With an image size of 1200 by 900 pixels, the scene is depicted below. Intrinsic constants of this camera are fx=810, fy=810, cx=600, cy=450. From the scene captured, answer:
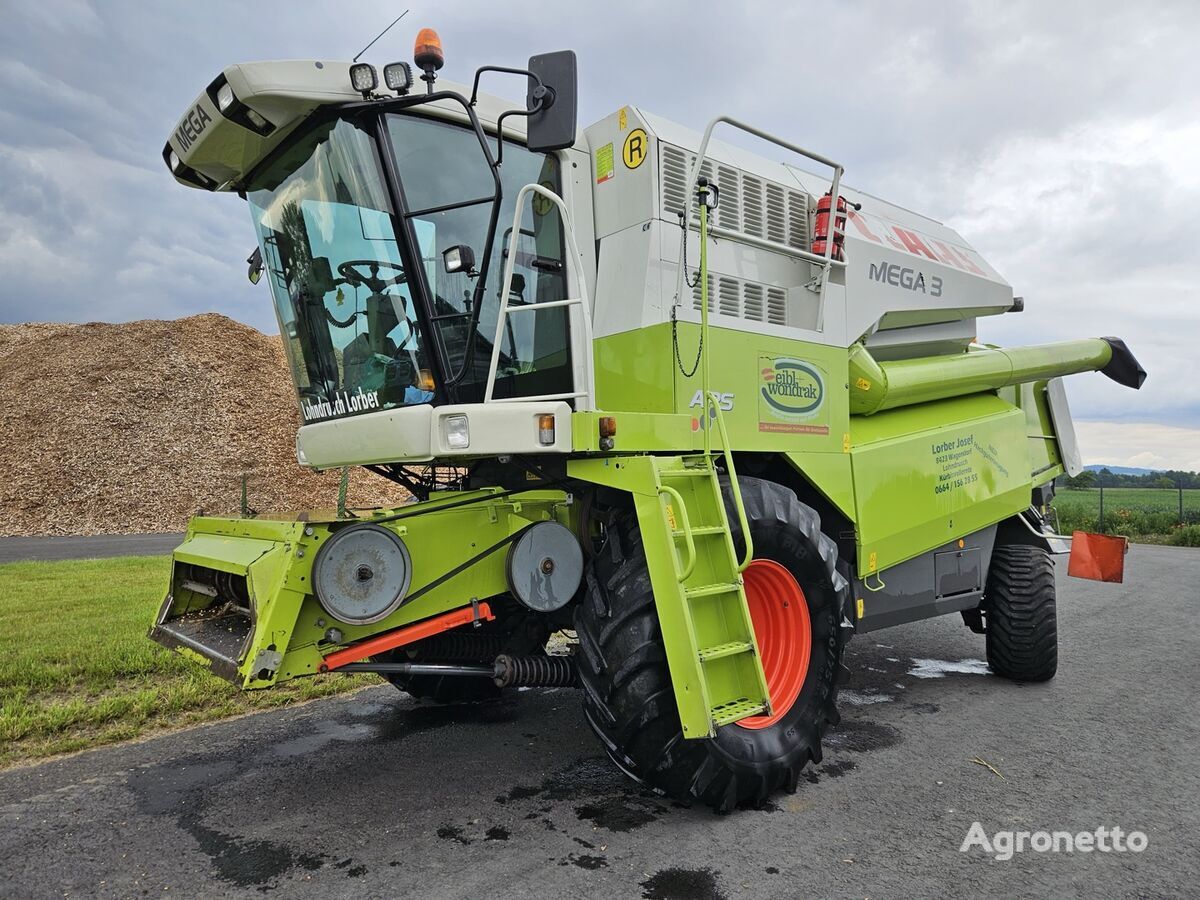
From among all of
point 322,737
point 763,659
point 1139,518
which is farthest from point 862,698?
point 1139,518

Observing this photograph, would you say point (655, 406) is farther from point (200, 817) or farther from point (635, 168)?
point (200, 817)

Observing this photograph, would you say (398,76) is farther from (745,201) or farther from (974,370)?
(974,370)

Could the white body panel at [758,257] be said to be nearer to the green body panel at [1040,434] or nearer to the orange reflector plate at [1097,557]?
the green body panel at [1040,434]

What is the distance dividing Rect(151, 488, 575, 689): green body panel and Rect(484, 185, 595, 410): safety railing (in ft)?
1.96

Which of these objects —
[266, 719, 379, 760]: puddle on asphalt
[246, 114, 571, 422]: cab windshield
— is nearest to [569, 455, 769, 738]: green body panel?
[246, 114, 571, 422]: cab windshield

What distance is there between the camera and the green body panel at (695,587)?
3.23 meters

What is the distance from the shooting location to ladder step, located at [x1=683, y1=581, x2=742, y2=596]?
11.0ft

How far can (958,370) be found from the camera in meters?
5.82

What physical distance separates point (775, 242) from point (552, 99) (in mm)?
1911

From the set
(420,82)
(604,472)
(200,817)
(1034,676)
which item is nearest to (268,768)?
(200,817)

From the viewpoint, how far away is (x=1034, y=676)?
5.79m

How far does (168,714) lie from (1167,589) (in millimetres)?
11391

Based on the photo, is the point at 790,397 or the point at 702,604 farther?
the point at 790,397

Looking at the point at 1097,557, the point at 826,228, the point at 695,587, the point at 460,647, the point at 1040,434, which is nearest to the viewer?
the point at 695,587
